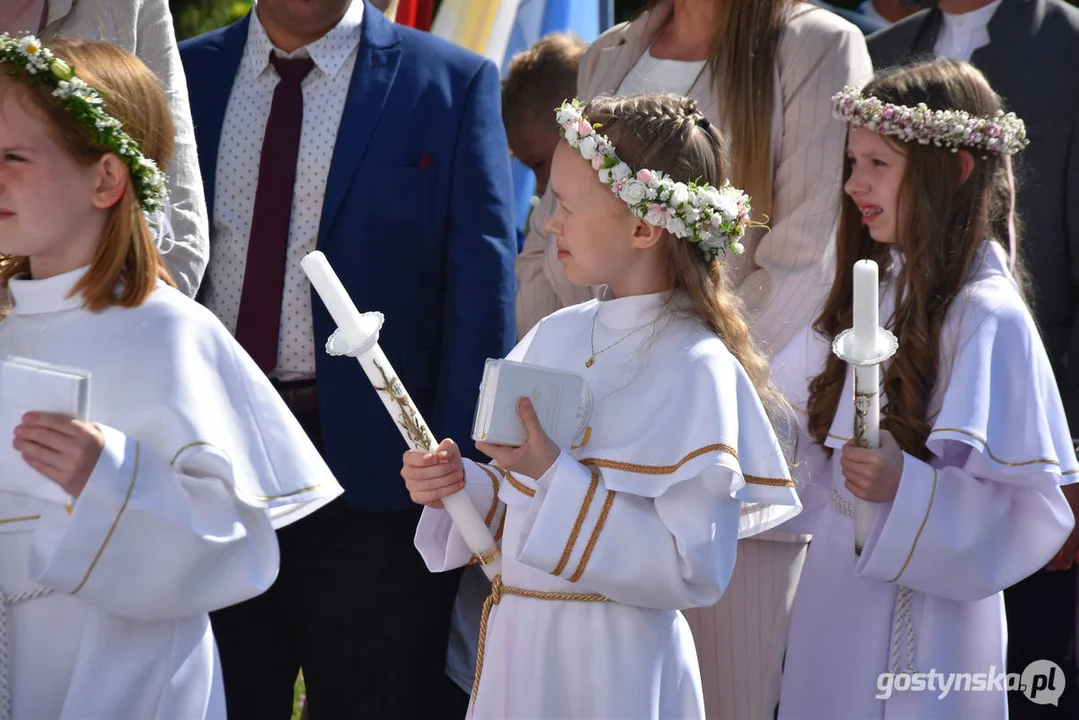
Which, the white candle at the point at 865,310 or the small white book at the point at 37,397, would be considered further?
the white candle at the point at 865,310

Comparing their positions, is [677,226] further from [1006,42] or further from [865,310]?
[1006,42]

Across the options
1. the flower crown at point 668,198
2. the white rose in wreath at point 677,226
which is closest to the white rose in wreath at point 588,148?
the flower crown at point 668,198

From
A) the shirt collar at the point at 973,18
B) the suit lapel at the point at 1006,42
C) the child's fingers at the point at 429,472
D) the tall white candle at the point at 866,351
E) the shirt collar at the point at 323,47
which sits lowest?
the child's fingers at the point at 429,472

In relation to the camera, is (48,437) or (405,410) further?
(405,410)

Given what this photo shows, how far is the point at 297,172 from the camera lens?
4.22 meters

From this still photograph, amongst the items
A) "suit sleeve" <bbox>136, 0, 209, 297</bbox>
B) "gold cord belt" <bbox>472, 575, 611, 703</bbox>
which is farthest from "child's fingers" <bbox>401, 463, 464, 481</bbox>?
"suit sleeve" <bbox>136, 0, 209, 297</bbox>

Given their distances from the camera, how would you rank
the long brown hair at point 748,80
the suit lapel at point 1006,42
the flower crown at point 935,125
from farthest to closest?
the suit lapel at point 1006,42 → the long brown hair at point 748,80 → the flower crown at point 935,125

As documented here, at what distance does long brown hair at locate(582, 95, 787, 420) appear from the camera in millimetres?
3387

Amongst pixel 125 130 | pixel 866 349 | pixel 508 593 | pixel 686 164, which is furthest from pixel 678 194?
pixel 125 130

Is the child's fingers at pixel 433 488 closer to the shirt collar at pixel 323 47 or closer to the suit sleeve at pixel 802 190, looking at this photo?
the suit sleeve at pixel 802 190

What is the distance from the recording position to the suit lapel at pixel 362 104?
4152 mm

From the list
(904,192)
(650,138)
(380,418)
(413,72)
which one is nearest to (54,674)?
(380,418)

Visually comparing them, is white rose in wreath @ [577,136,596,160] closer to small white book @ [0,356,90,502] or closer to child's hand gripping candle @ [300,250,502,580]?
child's hand gripping candle @ [300,250,502,580]

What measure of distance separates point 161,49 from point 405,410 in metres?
1.31
